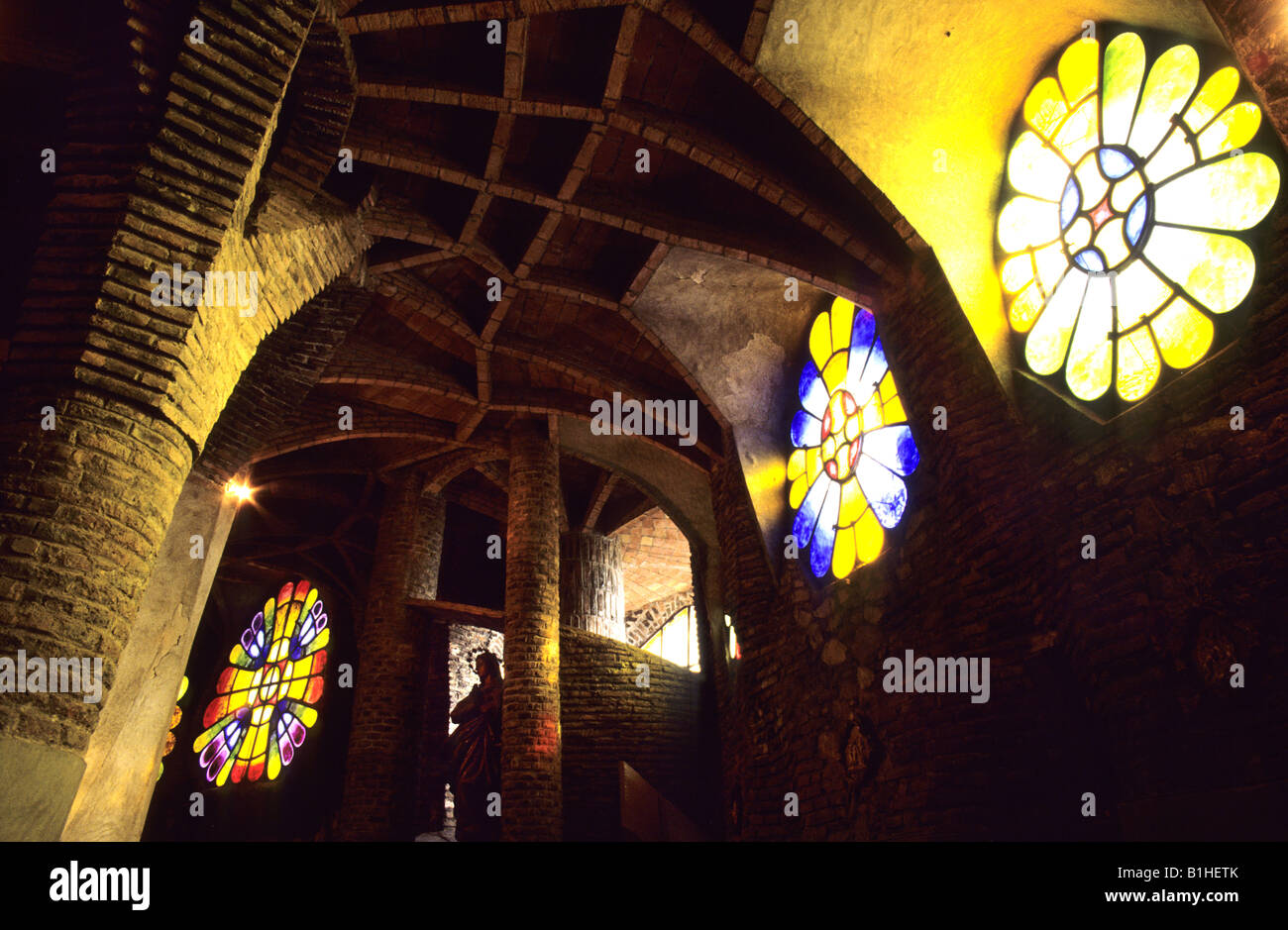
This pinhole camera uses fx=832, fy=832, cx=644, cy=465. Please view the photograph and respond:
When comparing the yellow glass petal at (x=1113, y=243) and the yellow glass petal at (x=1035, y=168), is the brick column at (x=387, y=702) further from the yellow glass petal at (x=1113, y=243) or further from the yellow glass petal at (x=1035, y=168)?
the yellow glass petal at (x=1113, y=243)

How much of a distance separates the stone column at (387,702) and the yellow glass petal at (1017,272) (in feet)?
27.5

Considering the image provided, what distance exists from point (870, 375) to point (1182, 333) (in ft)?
9.04

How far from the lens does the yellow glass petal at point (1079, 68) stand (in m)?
5.43

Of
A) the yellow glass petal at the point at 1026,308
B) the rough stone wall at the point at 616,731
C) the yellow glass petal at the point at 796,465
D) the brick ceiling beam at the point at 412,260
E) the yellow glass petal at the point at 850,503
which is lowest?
the rough stone wall at the point at 616,731

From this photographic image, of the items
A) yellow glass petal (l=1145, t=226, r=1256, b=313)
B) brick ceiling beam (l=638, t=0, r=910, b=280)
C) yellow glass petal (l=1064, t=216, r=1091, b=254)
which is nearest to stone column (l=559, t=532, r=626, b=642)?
brick ceiling beam (l=638, t=0, r=910, b=280)

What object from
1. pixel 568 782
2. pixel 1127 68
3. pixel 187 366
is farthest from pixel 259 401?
pixel 1127 68

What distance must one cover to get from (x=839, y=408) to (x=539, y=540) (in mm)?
4125

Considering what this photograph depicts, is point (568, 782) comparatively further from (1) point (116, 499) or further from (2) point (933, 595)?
(1) point (116, 499)

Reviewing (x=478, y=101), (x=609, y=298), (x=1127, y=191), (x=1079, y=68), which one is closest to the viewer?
(x=1127, y=191)

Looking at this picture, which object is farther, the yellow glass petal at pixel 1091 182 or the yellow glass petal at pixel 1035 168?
the yellow glass petal at pixel 1035 168

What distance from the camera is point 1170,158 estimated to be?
4766mm

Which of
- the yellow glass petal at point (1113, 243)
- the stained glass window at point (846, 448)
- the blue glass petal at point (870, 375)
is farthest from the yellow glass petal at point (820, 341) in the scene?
the yellow glass petal at point (1113, 243)

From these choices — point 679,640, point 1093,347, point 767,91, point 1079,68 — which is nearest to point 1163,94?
point 1079,68

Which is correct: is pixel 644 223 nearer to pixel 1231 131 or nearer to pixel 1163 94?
pixel 1163 94
